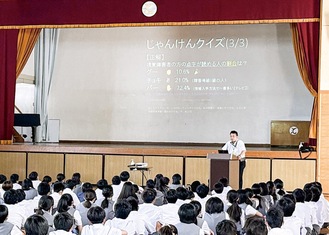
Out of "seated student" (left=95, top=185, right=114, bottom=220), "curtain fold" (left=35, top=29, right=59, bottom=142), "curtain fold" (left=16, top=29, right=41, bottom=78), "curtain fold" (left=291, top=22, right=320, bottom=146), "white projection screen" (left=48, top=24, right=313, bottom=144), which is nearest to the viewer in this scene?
"seated student" (left=95, top=185, right=114, bottom=220)

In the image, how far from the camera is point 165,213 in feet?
18.2

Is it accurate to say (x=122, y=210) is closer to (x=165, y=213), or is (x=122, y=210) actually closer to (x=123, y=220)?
(x=123, y=220)

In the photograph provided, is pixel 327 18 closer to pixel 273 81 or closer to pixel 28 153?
pixel 273 81

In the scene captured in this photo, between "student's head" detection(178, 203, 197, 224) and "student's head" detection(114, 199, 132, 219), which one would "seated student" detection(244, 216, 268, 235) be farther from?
"student's head" detection(114, 199, 132, 219)

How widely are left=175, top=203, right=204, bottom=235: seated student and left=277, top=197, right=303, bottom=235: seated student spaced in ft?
2.73

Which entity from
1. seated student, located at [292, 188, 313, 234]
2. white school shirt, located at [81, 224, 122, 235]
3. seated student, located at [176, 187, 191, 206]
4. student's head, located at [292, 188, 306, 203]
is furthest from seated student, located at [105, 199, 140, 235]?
student's head, located at [292, 188, 306, 203]

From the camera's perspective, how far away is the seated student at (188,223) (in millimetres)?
4590

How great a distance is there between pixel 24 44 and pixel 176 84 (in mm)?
4032

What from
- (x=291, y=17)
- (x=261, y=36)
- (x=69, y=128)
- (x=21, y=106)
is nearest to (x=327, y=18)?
(x=291, y=17)

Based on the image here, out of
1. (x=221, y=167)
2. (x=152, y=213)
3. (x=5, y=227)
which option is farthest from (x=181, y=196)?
(x=221, y=167)

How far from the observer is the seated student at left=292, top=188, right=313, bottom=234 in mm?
5934

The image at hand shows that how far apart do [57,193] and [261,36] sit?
28.9 ft

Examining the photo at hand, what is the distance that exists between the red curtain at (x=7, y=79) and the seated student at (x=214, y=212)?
288 inches

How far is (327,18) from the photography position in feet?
34.4
